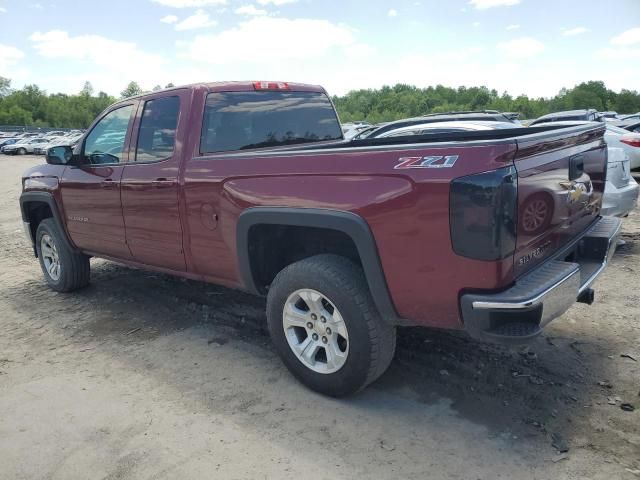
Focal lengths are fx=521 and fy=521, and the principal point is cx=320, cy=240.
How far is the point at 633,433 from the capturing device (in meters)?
2.70

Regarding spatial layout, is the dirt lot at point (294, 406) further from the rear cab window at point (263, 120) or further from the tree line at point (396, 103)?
the tree line at point (396, 103)

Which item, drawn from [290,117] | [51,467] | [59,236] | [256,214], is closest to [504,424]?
[256,214]

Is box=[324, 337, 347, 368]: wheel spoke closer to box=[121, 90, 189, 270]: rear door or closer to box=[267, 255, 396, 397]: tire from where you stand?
box=[267, 255, 396, 397]: tire

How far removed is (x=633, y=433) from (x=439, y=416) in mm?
981

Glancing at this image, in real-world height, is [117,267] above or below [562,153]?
below

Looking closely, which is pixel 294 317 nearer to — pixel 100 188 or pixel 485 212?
pixel 485 212

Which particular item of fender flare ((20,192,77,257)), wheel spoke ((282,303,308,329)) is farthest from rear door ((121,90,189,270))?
fender flare ((20,192,77,257))

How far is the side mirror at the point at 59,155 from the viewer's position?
4.79 meters

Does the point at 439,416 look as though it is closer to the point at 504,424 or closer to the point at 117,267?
the point at 504,424

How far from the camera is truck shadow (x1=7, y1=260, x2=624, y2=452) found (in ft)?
9.77

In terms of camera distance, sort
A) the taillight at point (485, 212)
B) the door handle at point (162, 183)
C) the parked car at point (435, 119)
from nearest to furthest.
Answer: the taillight at point (485, 212)
the door handle at point (162, 183)
the parked car at point (435, 119)

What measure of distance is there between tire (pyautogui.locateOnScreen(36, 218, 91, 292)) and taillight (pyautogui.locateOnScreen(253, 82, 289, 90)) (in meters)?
2.62

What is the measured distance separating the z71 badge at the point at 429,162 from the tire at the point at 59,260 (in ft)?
13.2

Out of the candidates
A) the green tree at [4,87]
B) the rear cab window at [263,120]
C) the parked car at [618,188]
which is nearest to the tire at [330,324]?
the rear cab window at [263,120]
